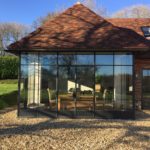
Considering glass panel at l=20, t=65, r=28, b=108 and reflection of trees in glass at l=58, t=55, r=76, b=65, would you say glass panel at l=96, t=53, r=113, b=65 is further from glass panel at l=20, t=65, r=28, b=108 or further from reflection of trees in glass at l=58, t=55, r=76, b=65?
glass panel at l=20, t=65, r=28, b=108

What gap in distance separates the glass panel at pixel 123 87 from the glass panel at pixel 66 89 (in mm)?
1909

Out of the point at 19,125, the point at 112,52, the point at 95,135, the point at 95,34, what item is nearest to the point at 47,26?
the point at 95,34

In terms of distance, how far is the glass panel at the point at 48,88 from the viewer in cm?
1661

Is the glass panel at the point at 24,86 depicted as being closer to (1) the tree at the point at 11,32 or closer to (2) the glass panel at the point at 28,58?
(2) the glass panel at the point at 28,58

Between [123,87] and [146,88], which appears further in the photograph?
[146,88]

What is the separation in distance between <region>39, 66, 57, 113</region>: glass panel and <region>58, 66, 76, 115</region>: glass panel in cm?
26

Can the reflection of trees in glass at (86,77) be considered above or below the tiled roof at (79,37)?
below

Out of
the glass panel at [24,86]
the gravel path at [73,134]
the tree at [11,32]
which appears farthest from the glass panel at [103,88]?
the tree at [11,32]

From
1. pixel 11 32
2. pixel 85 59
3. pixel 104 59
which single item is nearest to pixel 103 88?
pixel 104 59

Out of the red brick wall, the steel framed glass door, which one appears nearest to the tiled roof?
the red brick wall

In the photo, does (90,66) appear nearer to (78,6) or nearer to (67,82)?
(67,82)

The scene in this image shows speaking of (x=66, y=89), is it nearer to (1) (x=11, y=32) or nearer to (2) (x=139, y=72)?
(2) (x=139, y=72)

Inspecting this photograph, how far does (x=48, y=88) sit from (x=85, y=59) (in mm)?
2070

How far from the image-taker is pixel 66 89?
648 inches
